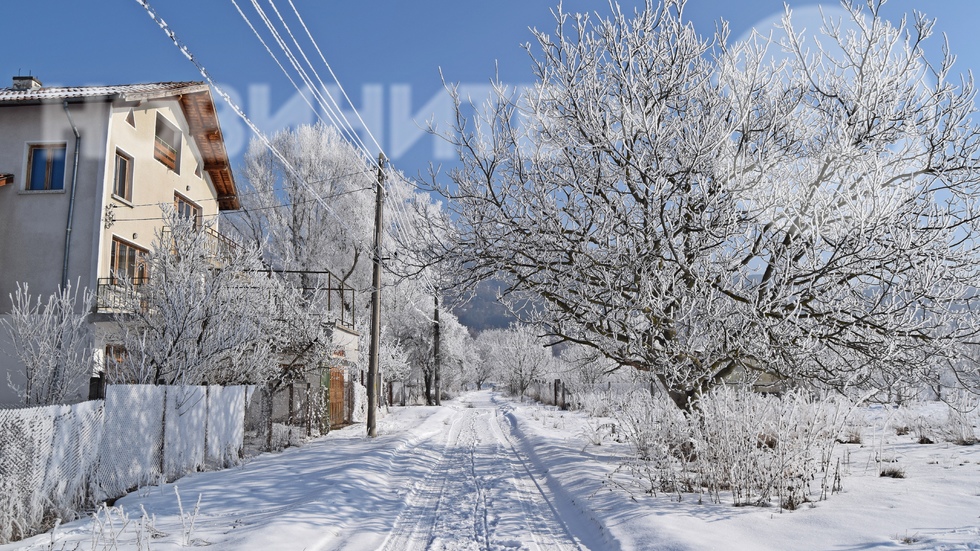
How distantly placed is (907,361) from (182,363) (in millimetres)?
11332

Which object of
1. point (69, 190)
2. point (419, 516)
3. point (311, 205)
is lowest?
point (419, 516)

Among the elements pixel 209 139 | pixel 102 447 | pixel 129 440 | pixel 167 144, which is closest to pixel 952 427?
pixel 129 440

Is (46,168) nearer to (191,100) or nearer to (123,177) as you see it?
(123,177)

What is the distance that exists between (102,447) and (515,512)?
5.55 meters

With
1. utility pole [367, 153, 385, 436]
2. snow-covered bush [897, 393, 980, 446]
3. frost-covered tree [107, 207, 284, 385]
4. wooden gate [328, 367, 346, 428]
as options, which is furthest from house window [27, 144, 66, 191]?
snow-covered bush [897, 393, 980, 446]

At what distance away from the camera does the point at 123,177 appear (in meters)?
18.1

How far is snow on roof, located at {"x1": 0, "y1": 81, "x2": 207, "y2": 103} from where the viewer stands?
1678 centimetres

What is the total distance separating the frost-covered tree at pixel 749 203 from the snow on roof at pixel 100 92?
40.9ft

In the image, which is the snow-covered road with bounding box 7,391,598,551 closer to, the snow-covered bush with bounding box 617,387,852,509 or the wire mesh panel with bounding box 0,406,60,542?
the wire mesh panel with bounding box 0,406,60,542

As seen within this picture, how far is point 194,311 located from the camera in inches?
466

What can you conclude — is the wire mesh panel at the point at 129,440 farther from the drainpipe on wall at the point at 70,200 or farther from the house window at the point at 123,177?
the house window at the point at 123,177

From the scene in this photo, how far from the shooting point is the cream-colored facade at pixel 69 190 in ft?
53.8

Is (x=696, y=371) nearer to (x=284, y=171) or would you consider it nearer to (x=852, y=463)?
(x=852, y=463)

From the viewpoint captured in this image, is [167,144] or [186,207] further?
[186,207]
